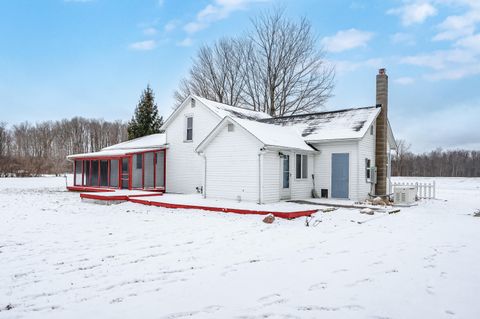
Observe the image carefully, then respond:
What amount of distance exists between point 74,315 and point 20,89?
32074 millimetres

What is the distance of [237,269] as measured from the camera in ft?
18.4

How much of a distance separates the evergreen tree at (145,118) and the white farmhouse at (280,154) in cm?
1850

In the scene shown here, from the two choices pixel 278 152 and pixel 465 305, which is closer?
pixel 465 305

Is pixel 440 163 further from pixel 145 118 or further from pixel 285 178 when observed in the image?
pixel 285 178

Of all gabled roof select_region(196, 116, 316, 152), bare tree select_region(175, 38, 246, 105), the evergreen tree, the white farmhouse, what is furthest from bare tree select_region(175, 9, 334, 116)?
gabled roof select_region(196, 116, 316, 152)

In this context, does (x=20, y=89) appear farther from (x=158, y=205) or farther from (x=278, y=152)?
(x=278, y=152)

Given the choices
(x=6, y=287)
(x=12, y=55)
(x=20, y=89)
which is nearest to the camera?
(x=6, y=287)

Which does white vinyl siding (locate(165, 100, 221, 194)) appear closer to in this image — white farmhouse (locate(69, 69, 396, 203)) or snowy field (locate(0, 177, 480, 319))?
white farmhouse (locate(69, 69, 396, 203))

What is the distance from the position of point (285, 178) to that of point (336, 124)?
171 inches

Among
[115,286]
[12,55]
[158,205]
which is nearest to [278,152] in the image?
[158,205]

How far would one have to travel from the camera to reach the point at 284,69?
35094 mm

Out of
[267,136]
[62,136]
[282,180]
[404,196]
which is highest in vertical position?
[62,136]

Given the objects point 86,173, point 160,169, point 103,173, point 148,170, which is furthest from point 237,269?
point 86,173

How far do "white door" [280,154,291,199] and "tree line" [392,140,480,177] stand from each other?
171 feet
